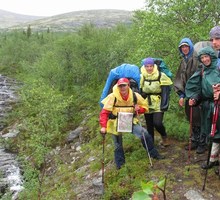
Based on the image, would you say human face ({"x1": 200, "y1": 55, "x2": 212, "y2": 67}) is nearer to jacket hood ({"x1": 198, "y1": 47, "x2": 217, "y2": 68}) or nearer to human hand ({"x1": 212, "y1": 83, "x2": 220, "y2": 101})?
jacket hood ({"x1": 198, "y1": 47, "x2": 217, "y2": 68})

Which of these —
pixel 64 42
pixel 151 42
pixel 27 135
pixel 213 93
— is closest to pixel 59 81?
pixel 64 42

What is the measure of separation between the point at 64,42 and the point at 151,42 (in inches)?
779

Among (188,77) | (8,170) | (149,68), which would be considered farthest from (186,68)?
(8,170)

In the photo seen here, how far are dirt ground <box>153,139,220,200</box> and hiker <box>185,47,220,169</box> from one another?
15.7 inches

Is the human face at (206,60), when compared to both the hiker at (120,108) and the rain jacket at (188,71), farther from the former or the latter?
the hiker at (120,108)

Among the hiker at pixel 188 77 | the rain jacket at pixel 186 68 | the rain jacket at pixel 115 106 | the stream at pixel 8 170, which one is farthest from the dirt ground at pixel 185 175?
the stream at pixel 8 170

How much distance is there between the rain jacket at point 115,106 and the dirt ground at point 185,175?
5.00ft

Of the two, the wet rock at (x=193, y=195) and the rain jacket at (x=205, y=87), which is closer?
the rain jacket at (x=205, y=87)

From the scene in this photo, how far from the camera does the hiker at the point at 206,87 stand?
712 centimetres

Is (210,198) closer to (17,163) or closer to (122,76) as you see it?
(122,76)

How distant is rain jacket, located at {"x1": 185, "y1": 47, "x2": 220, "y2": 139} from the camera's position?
7.16 metres

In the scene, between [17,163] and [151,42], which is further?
[17,163]

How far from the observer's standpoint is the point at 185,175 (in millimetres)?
8227

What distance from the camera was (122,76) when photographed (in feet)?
27.0
